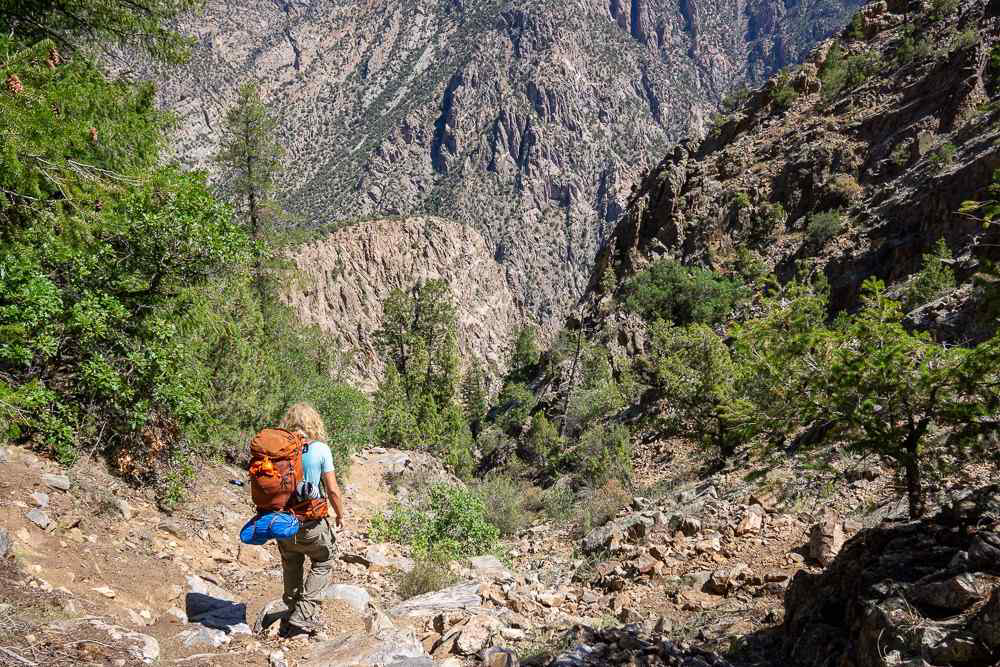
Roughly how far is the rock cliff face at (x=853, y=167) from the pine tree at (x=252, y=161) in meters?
17.9

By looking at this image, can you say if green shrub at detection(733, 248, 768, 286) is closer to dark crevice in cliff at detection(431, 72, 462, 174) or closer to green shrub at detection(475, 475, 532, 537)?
green shrub at detection(475, 475, 532, 537)

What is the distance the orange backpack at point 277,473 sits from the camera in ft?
14.2

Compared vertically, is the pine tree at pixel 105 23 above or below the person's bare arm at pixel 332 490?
above

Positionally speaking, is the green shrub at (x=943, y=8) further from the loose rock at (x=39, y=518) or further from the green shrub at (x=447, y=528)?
the loose rock at (x=39, y=518)

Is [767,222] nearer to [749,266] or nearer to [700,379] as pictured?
[749,266]

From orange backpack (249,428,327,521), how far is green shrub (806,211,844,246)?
27967mm

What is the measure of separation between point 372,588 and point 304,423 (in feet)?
11.7

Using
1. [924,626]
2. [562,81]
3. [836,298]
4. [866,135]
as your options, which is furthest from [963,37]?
[562,81]

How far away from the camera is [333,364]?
28.3 metres

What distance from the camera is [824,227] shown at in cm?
2644

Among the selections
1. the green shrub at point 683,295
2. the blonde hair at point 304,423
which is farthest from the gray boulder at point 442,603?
the green shrub at point 683,295

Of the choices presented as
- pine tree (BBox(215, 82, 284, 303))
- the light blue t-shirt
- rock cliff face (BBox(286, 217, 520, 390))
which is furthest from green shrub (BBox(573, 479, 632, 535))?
rock cliff face (BBox(286, 217, 520, 390))

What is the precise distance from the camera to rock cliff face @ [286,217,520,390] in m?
71.9

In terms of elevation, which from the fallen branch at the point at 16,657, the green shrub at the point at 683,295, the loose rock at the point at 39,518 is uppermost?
the green shrub at the point at 683,295
